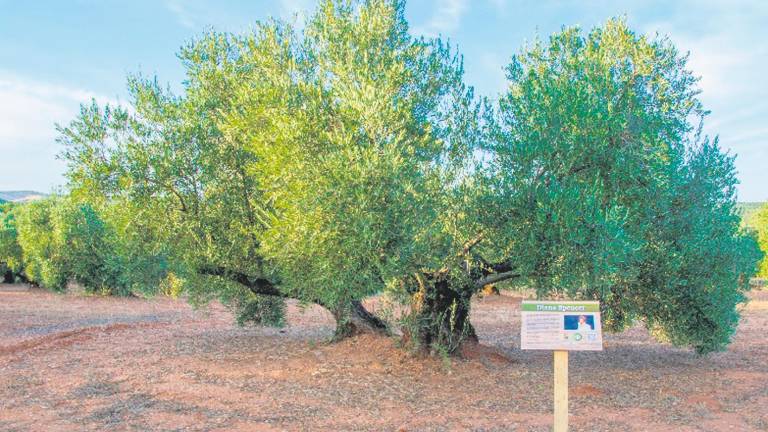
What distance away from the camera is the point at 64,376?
1492cm

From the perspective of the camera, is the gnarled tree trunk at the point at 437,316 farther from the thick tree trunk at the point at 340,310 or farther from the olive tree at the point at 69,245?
the olive tree at the point at 69,245

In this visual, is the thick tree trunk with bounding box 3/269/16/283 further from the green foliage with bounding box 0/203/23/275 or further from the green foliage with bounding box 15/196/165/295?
the green foliage with bounding box 15/196/165/295

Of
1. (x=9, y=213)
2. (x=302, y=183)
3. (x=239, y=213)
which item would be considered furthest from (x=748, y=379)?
(x=9, y=213)

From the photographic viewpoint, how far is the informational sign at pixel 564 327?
8.91 m

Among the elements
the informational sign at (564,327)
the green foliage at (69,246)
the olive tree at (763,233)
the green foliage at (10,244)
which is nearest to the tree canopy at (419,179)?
the informational sign at (564,327)

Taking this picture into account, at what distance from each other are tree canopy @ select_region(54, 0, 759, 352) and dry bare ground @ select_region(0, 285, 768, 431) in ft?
5.17

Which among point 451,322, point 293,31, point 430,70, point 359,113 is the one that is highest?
point 293,31

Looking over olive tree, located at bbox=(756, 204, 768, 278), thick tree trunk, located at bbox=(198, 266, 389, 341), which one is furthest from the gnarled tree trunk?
olive tree, located at bbox=(756, 204, 768, 278)

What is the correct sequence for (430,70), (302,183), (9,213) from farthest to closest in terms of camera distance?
(9,213)
(430,70)
(302,183)

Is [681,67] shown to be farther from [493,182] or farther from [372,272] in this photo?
[372,272]

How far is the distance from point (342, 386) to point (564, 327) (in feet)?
20.8

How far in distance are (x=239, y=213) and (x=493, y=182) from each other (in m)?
6.08

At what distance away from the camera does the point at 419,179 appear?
1216 centimetres

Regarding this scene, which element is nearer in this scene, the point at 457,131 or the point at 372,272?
A: the point at 372,272
